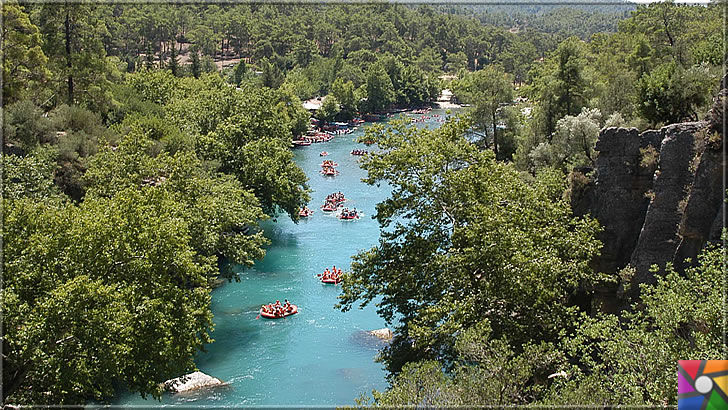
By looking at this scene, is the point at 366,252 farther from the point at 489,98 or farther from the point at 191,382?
the point at 489,98

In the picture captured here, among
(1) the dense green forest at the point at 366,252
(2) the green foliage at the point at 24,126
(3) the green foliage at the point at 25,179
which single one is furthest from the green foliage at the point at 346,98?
(3) the green foliage at the point at 25,179

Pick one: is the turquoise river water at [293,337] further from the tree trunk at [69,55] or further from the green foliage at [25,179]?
the tree trunk at [69,55]

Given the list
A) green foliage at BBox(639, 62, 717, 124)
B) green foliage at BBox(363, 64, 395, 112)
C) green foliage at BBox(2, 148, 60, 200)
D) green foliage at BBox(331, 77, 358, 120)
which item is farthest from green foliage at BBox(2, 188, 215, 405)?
green foliage at BBox(363, 64, 395, 112)

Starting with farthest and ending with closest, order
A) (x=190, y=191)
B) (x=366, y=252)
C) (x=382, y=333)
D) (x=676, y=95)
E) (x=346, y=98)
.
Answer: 1. (x=346, y=98)
2. (x=382, y=333)
3. (x=190, y=191)
4. (x=676, y=95)
5. (x=366, y=252)

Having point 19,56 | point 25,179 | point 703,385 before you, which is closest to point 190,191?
point 25,179

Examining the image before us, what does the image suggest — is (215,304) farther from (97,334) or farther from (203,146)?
(97,334)
